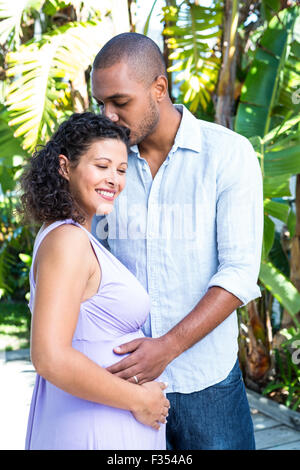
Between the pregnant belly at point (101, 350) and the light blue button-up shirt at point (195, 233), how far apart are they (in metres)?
0.34

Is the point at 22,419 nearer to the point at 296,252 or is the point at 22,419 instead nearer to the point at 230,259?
the point at 296,252

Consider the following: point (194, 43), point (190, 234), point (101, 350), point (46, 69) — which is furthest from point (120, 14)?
point (101, 350)

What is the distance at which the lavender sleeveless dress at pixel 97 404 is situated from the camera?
149 cm

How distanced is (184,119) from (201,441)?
109 centimetres

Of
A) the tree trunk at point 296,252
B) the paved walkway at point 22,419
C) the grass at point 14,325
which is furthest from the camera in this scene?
the grass at point 14,325

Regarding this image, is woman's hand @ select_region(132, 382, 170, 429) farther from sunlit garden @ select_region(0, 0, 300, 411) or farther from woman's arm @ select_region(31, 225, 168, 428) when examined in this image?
sunlit garden @ select_region(0, 0, 300, 411)

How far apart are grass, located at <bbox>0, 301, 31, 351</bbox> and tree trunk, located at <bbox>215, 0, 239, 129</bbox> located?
377cm

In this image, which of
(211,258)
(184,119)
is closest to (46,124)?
(184,119)

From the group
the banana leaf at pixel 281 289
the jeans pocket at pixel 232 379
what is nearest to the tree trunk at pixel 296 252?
the banana leaf at pixel 281 289

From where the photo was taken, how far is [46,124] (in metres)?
3.67

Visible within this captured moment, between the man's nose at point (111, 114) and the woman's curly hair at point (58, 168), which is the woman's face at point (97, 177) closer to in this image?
the woman's curly hair at point (58, 168)

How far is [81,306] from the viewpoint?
4.87ft

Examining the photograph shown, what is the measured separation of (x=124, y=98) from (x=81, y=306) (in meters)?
0.71

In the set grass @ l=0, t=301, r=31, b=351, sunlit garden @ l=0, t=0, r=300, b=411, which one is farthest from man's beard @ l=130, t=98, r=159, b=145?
grass @ l=0, t=301, r=31, b=351
